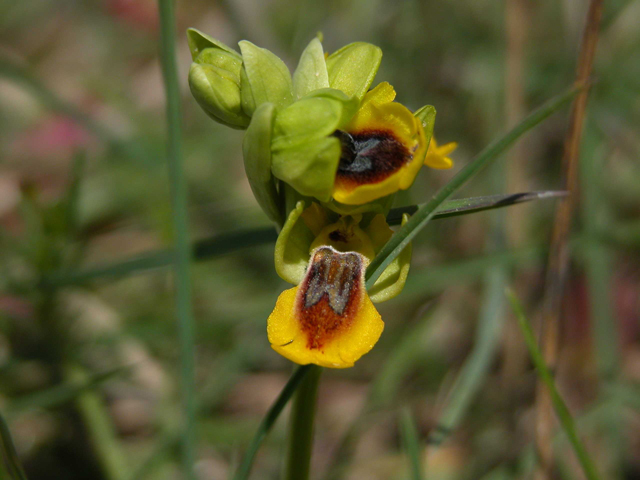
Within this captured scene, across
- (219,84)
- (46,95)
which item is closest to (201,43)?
(219,84)

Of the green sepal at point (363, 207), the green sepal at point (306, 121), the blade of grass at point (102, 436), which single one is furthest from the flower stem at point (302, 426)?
the blade of grass at point (102, 436)

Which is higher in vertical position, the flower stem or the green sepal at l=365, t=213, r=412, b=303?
the green sepal at l=365, t=213, r=412, b=303

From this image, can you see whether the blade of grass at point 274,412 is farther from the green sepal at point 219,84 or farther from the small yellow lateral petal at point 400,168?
the green sepal at point 219,84

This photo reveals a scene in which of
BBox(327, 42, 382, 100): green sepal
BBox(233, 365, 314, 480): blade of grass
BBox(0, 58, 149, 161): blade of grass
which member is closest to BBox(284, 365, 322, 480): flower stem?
BBox(233, 365, 314, 480): blade of grass

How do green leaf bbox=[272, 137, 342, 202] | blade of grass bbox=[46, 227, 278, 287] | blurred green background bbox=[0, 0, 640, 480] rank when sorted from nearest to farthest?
green leaf bbox=[272, 137, 342, 202] → blade of grass bbox=[46, 227, 278, 287] → blurred green background bbox=[0, 0, 640, 480]

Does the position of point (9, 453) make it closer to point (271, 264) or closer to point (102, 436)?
point (102, 436)

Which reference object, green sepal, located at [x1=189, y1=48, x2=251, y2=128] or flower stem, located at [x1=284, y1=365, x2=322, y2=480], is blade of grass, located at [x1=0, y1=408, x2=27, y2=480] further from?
green sepal, located at [x1=189, y1=48, x2=251, y2=128]
